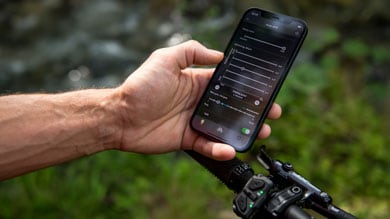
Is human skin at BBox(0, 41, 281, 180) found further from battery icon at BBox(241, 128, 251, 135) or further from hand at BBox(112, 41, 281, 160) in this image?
battery icon at BBox(241, 128, 251, 135)

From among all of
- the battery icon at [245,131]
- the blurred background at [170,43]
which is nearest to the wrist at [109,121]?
the battery icon at [245,131]

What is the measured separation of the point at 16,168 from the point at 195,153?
55 cm

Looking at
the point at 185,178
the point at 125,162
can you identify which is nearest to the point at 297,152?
the point at 185,178

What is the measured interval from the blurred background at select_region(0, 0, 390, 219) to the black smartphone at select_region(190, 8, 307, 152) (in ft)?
4.77

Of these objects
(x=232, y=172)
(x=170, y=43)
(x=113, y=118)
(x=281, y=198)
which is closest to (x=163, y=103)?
(x=113, y=118)

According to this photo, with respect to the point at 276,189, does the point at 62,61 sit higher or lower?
lower

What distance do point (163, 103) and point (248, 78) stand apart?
287 mm

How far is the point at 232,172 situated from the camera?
138 cm

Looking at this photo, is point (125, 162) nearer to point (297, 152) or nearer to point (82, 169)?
point (82, 169)

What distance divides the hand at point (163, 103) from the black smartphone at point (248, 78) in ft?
0.20

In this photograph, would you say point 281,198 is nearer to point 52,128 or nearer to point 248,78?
point 248,78

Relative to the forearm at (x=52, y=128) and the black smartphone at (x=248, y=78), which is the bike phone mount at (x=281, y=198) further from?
the forearm at (x=52, y=128)

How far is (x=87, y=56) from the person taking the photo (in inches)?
215

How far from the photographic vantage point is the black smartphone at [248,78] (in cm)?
169
